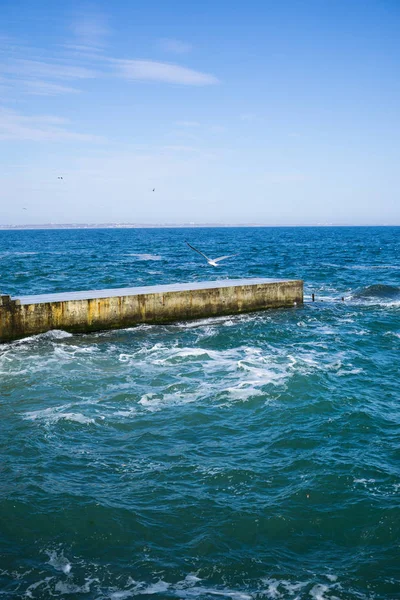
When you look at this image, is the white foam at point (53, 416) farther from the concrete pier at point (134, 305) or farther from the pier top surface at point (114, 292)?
the pier top surface at point (114, 292)

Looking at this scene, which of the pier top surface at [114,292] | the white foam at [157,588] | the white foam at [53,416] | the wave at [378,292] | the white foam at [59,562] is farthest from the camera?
the wave at [378,292]

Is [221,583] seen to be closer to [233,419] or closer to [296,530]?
[296,530]

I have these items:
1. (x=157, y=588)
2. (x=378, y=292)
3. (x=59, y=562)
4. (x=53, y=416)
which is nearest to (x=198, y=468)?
(x=157, y=588)

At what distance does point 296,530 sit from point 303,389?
653cm

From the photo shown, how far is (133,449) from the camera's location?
35.2ft

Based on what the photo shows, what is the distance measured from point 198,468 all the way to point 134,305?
40.4 feet

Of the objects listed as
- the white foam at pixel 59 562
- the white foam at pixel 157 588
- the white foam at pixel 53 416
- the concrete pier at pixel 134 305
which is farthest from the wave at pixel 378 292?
the white foam at pixel 59 562

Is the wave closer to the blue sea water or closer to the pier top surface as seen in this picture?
the pier top surface

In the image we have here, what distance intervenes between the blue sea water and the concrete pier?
0.79 m

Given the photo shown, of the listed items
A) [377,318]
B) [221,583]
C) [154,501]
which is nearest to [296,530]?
[221,583]

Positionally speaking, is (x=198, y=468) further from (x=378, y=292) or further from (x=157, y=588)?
(x=378, y=292)

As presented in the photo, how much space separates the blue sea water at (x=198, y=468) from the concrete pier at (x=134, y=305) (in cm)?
79

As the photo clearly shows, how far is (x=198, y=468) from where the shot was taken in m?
10.0

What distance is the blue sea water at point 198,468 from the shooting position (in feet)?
23.6
